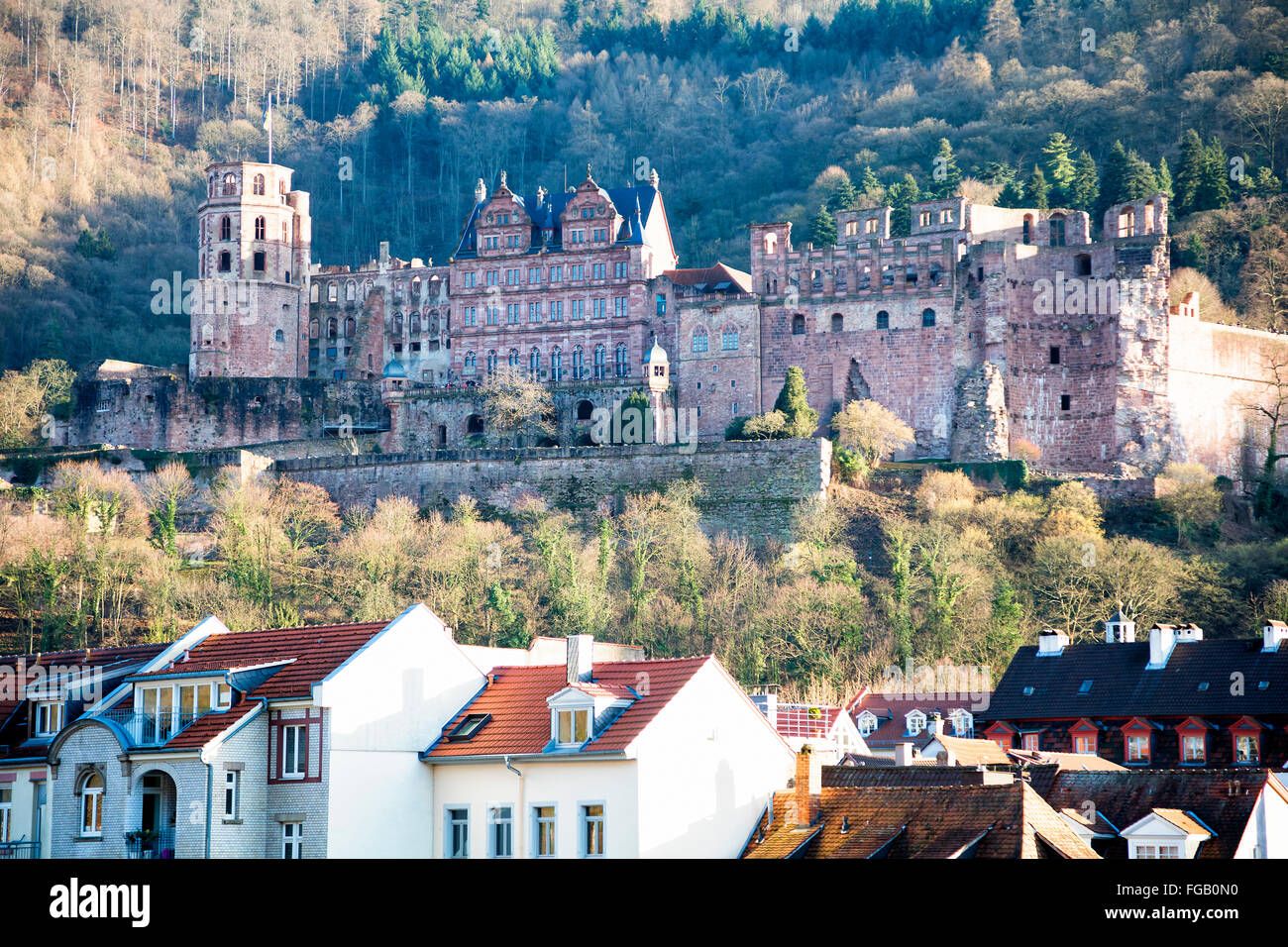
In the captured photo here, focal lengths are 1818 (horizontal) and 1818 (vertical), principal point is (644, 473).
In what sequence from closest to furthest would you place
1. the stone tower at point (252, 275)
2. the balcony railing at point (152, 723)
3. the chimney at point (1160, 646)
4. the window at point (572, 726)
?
the window at point (572, 726) → the balcony railing at point (152, 723) → the chimney at point (1160, 646) → the stone tower at point (252, 275)

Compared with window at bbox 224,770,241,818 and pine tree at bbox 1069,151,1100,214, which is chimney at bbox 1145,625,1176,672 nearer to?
window at bbox 224,770,241,818

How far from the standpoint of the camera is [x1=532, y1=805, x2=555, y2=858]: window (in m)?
23.8

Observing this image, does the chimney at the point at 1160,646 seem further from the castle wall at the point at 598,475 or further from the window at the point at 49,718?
the window at the point at 49,718

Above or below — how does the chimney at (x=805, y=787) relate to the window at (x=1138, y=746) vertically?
above

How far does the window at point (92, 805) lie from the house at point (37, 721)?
2.09 ft

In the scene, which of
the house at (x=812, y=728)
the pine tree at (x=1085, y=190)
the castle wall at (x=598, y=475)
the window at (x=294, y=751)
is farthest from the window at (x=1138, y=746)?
the pine tree at (x=1085, y=190)

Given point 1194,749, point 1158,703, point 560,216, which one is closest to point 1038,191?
point 560,216

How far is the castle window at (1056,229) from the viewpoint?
7381 centimetres

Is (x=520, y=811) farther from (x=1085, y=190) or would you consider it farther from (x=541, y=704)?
(x=1085, y=190)

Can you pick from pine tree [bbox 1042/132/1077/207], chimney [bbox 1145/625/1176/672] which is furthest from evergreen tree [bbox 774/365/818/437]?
chimney [bbox 1145/625/1176/672]

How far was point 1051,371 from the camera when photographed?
7200 cm

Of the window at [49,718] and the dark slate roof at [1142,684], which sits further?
the dark slate roof at [1142,684]

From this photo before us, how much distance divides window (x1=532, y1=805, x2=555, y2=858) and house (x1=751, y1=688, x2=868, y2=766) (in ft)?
20.0

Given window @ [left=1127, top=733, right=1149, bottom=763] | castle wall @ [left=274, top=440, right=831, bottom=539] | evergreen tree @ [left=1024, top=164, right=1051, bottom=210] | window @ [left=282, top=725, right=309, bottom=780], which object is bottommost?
window @ [left=1127, top=733, right=1149, bottom=763]
